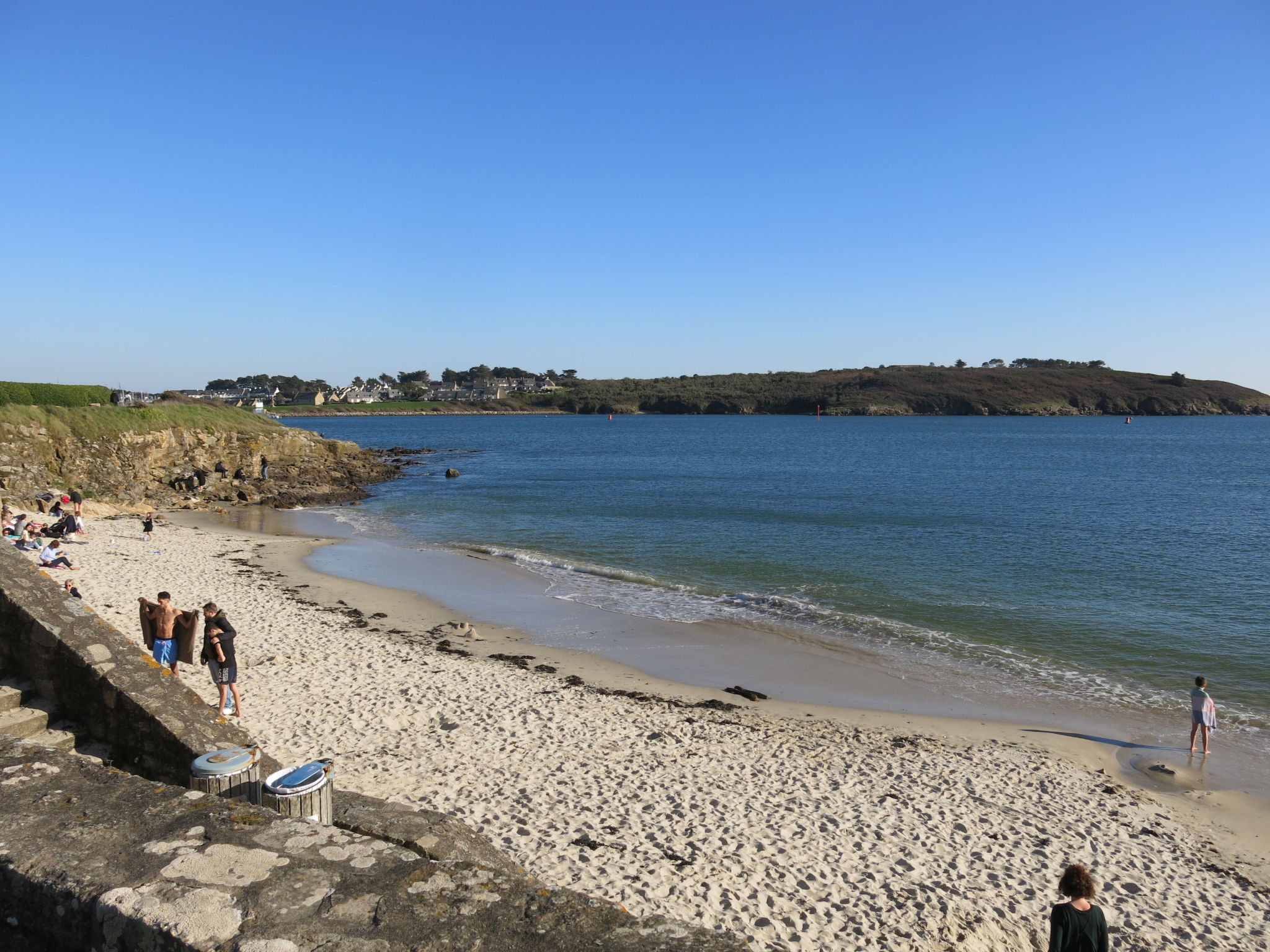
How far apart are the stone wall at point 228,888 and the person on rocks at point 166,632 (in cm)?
627

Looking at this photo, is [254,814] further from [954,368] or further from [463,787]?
[954,368]

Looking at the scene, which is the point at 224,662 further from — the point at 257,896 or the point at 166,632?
the point at 257,896

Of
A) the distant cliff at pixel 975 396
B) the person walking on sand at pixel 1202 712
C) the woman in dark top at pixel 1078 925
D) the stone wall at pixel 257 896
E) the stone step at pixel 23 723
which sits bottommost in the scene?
the person walking on sand at pixel 1202 712

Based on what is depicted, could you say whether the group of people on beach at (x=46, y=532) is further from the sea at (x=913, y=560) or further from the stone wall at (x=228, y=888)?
the stone wall at (x=228, y=888)

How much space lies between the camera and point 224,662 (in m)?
10.2

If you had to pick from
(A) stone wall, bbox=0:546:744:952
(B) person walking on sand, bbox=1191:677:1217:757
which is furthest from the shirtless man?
(B) person walking on sand, bbox=1191:677:1217:757

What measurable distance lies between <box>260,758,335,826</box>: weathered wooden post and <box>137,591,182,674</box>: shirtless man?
23.3ft

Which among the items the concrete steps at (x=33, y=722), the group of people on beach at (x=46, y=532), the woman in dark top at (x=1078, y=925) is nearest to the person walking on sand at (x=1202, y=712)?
the woman in dark top at (x=1078, y=925)

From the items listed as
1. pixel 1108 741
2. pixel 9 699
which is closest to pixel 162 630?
pixel 9 699

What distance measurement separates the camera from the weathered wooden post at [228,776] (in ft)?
16.0

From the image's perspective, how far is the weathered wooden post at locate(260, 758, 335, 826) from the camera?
15.4 feet

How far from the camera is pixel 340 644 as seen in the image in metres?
14.6

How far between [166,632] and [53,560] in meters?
9.30

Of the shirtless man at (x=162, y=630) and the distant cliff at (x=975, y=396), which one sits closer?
the shirtless man at (x=162, y=630)
